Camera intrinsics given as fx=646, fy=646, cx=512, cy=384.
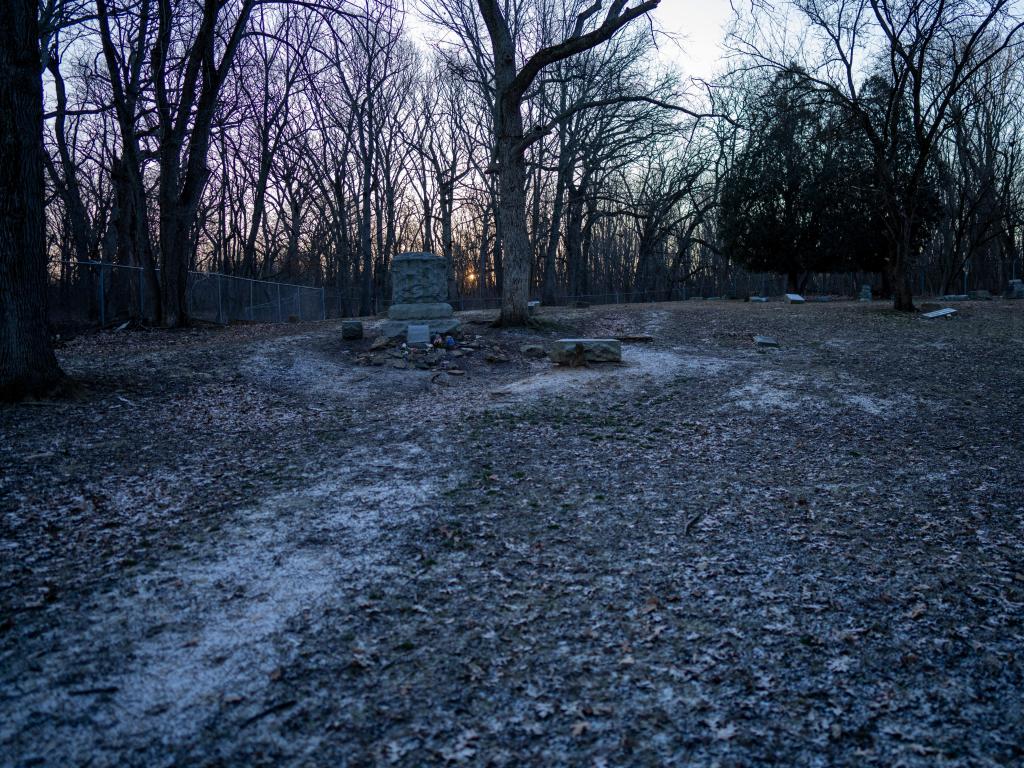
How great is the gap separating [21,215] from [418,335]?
5.90 metres

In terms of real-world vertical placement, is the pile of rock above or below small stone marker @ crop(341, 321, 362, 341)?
below

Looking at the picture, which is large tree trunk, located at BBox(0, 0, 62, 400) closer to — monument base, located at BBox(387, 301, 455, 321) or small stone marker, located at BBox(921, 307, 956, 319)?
monument base, located at BBox(387, 301, 455, 321)

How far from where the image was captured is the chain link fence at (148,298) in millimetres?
14680

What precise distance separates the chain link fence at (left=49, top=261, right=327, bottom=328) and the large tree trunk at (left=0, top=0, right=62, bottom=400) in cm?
768

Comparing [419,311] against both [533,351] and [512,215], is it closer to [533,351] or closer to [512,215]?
[533,351]

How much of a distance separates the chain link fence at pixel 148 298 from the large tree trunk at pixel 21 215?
7.68m

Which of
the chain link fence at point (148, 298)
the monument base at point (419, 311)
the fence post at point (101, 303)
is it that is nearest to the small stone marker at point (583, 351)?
the monument base at point (419, 311)

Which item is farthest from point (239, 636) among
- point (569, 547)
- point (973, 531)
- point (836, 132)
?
point (836, 132)

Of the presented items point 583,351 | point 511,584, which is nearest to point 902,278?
point 583,351

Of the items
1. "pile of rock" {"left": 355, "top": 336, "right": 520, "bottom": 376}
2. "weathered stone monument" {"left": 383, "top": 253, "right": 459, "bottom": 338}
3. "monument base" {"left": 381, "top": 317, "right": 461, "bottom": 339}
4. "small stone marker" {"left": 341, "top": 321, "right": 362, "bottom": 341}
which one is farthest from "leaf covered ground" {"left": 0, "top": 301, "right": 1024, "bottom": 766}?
"weathered stone monument" {"left": 383, "top": 253, "right": 459, "bottom": 338}

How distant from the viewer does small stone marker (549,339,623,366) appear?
9.70 metres

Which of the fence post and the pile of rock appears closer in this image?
the pile of rock

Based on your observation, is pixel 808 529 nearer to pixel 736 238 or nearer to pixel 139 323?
pixel 139 323

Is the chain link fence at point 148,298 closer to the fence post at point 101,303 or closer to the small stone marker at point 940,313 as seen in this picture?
the fence post at point 101,303
